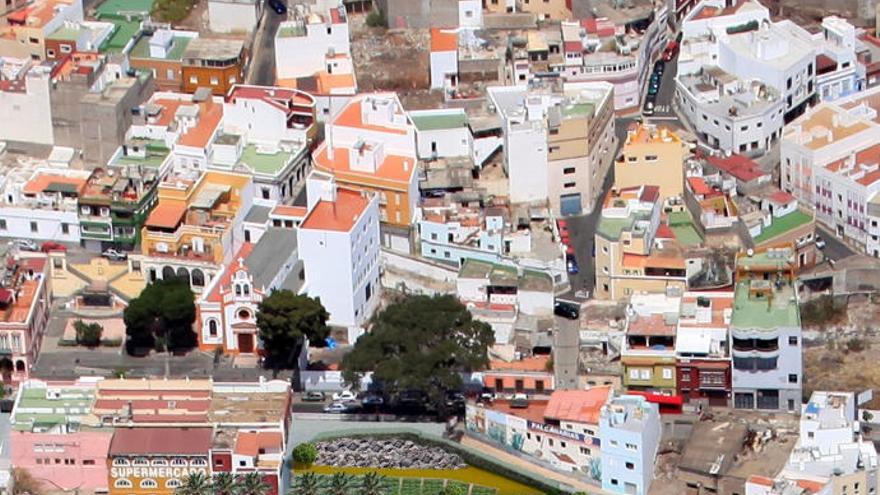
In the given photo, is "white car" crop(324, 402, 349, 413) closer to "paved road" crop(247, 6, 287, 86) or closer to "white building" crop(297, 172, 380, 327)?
"white building" crop(297, 172, 380, 327)

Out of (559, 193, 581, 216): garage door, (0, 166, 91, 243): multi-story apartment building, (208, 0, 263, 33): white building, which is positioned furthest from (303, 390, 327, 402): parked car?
(208, 0, 263, 33): white building

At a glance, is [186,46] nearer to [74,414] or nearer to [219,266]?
[219,266]

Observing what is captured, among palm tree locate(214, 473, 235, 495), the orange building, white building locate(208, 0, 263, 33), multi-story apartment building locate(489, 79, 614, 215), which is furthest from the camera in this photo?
white building locate(208, 0, 263, 33)

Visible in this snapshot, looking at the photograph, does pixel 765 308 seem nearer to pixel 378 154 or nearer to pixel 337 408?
pixel 337 408

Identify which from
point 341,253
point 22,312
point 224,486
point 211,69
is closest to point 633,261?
point 341,253

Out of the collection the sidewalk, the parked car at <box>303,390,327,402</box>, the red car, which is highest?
the red car

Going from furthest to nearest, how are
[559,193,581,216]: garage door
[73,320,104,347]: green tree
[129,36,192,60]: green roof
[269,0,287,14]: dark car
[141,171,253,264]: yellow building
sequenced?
[269,0,287,14]: dark car < [129,36,192,60]: green roof < [559,193,581,216]: garage door < [141,171,253,264]: yellow building < [73,320,104,347]: green tree

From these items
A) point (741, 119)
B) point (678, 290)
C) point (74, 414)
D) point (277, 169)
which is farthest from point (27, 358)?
point (741, 119)
